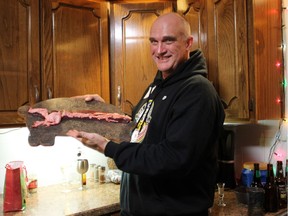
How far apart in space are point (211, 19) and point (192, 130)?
41.9 inches

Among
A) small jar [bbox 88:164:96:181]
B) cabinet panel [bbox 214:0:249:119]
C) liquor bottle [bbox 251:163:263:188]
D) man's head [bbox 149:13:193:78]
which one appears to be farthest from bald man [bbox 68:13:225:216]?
small jar [bbox 88:164:96:181]

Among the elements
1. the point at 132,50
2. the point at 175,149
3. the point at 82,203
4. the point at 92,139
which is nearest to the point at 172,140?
the point at 175,149

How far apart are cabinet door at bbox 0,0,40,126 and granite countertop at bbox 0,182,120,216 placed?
0.48 meters

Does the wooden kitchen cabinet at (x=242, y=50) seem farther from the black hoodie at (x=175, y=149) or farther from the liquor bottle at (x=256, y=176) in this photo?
the black hoodie at (x=175, y=149)

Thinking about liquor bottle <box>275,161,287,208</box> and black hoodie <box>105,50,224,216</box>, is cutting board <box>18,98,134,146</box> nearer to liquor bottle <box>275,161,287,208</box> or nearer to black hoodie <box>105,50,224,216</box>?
black hoodie <box>105,50,224,216</box>

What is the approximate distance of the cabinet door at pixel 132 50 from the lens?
7.15 feet

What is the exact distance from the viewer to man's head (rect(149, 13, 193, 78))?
146 centimetres

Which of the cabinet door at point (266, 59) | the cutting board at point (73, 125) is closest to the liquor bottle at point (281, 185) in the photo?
the cabinet door at point (266, 59)

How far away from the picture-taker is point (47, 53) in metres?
1.91

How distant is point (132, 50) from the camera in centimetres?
219

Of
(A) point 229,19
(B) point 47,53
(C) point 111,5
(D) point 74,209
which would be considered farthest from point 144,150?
(C) point 111,5

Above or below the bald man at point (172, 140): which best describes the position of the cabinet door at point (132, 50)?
above

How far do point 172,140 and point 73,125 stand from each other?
449 millimetres

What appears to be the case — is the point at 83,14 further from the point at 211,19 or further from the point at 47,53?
the point at 211,19
